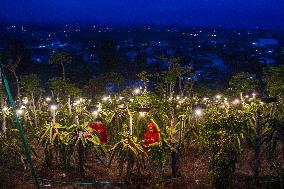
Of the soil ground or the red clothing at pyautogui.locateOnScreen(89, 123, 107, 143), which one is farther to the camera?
the red clothing at pyautogui.locateOnScreen(89, 123, 107, 143)

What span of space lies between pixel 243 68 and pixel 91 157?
31593mm

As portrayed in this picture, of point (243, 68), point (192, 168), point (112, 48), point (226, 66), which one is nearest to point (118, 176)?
point (192, 168)

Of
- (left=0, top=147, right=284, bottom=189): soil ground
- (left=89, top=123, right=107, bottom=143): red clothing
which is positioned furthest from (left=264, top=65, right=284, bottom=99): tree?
(left=89, top=123, right=107, bottom=143): red clothing

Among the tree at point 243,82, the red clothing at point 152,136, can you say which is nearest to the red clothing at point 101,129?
the red clothing at point 152,136

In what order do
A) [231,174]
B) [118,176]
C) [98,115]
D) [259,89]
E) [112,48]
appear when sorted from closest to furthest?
[231,174], [118,176], [98,115], [259,89], [112,48]

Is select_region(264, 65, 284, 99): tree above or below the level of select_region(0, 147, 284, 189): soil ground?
above

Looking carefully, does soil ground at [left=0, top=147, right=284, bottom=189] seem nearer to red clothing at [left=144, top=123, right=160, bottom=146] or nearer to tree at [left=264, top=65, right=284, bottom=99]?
red clothing at [left=144, top=123, right=160, bottom=146]

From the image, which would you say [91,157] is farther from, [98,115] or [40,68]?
[40,68]

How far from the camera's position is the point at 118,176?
37.0 ft

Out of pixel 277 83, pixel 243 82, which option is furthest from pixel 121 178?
pixel 277 83

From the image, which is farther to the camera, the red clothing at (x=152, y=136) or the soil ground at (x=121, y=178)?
the red clothing at (x=152, y=136)

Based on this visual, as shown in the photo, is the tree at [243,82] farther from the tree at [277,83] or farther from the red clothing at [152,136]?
the red clothing at [152,136]

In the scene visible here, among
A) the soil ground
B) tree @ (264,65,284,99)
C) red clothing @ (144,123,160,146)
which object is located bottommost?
the soil ground

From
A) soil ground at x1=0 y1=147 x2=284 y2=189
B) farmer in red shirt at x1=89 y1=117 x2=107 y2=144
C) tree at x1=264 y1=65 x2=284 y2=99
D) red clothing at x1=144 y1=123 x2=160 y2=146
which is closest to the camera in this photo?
soil ground at x1=0 y1=147 x2=284 y2=189
